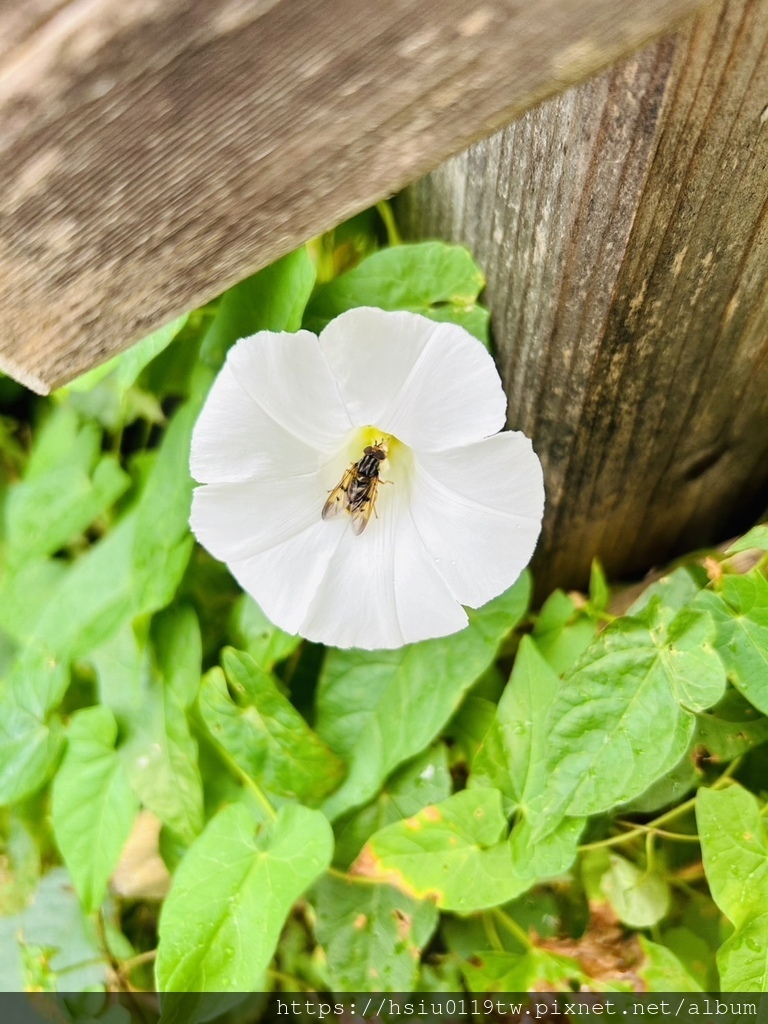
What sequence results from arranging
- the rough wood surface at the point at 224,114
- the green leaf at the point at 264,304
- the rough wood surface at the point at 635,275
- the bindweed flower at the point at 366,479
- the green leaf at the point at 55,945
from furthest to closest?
1. the green leaf at the point at 55,945
2. the green leaf at the point at 264,304
3. the bindweed flower at the point at 366,479
4. the rough wood surface at the point at 635,275
5. the rough wood surface at the point at 224,114

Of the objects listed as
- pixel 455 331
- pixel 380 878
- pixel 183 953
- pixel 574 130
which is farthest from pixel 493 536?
pixel 183 953

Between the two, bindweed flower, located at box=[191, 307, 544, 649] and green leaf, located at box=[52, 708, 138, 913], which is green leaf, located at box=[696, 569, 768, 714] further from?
green leaf, located at box=[52, 708, 138, 913]

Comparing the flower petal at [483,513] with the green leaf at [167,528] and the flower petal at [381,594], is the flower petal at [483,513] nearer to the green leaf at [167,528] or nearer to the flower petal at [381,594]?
the flower petal at [381,594]

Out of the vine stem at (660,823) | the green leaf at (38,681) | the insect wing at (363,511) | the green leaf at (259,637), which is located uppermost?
the insect wing at (363,511)

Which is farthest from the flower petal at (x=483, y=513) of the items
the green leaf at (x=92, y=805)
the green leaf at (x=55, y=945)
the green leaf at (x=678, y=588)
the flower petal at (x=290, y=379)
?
the green leaf at (x=55, y=945)

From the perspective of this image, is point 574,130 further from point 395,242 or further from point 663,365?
point 395,242

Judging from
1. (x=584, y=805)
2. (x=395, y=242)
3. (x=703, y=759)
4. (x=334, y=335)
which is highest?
(x=334, y=335)

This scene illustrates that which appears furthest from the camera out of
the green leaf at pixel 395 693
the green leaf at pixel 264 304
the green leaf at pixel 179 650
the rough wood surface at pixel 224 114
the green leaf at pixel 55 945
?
the green leaf at pixel 55 945

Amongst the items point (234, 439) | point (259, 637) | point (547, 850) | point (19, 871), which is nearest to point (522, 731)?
point (547, 850)
